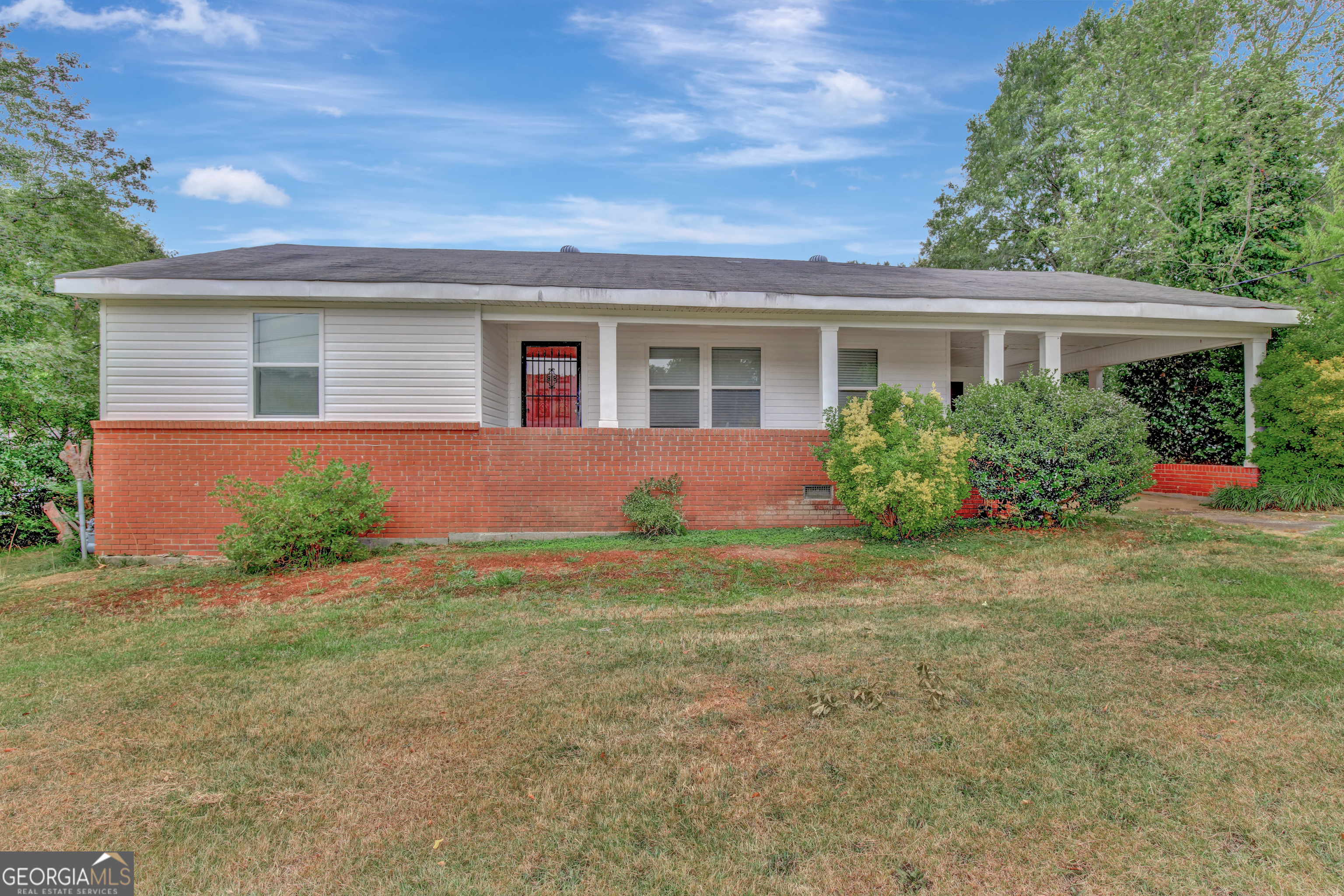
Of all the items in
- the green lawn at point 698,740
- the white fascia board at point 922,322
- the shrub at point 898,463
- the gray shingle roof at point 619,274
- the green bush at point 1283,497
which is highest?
the gray shingle roof at point 619,274

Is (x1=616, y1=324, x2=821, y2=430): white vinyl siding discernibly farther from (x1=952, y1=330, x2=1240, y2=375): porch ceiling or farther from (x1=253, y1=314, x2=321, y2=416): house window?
(x1=253, y1=314, x2=321, y2=416): house window

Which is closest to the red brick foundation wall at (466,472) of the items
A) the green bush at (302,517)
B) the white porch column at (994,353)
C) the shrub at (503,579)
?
the green bush at (302,517)

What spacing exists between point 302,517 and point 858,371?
901 cm

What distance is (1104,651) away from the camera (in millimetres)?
4102

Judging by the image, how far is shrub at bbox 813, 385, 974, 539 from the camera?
24.3ft

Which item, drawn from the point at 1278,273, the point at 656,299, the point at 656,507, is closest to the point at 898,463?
the point at 656,507

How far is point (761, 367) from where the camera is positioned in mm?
11320

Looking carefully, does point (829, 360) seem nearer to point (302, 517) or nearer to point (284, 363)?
point (302, 517)

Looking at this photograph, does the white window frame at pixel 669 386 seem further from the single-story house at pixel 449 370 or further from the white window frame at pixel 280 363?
the white window frame at pixel 280 363

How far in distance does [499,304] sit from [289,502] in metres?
3.66

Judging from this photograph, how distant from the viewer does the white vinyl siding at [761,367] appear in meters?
11.1

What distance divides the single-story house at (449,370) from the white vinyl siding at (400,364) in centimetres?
2

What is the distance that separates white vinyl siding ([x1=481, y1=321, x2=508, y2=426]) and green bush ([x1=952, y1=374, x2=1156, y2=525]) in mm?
6446

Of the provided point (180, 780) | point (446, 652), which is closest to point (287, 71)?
point (446, 652)
